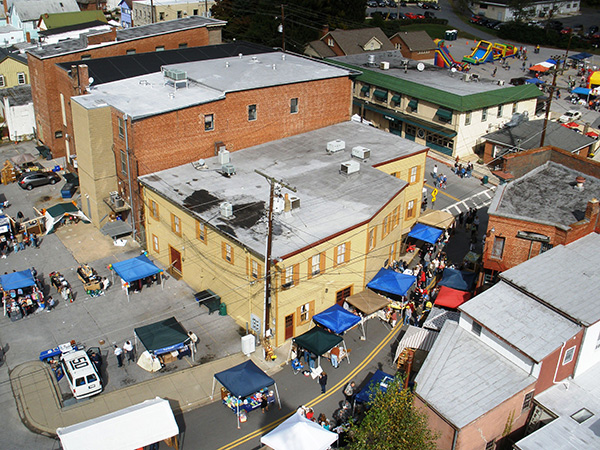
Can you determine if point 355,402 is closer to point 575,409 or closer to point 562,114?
point 575,409

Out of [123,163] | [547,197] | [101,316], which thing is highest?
[547,197]

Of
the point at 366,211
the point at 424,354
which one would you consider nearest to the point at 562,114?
the point at 366,211

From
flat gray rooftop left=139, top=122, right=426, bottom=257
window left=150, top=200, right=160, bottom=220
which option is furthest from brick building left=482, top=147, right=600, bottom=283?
window left=150, top=200, right=160, bottom=220

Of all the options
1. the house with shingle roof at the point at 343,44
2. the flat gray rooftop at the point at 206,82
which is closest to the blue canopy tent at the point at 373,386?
the flat gray rooftop at the point at 206,82

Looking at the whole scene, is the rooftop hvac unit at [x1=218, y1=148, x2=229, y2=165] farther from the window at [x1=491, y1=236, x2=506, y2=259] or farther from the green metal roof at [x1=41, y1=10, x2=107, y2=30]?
the green metal roof at [x1=41, y1=10, x2=107, y2=30]

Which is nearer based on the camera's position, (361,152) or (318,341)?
(318,341)

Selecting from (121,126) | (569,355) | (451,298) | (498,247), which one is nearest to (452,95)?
(498,247)

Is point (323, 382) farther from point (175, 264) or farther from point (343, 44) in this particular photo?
point (343, 44)
